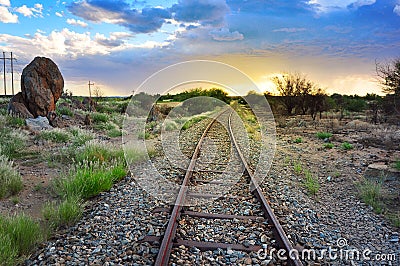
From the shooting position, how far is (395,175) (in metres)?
8.38

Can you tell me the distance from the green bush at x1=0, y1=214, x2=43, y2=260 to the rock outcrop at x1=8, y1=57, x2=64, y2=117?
43.7 feet

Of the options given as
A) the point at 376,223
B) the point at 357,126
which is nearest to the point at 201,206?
the point at 376,223

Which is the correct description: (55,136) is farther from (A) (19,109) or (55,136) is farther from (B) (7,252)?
(B) (7,252)

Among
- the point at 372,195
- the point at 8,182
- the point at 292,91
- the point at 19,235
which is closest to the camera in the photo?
the point at 19,235

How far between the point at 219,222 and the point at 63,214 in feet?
7.96

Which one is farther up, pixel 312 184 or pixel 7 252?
pixel 312 184

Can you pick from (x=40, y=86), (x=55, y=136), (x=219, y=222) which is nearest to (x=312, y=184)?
(x=219, y=222)

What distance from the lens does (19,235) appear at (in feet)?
14.4

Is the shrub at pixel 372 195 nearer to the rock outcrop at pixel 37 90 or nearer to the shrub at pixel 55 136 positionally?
the shrub at pixel 55 136

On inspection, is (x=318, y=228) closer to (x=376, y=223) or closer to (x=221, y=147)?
(x=376, y=223)

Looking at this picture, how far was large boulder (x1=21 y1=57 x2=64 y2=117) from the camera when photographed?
17.0 m

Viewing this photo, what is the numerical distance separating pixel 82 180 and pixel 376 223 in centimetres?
538

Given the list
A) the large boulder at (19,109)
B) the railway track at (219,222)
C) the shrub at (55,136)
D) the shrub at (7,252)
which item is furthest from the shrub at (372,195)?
the large boulder at (19,109)

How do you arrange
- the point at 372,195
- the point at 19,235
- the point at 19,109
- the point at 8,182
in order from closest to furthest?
the point at 19,235, the point at 8,182, the point at 372,195, the point at 19,109
